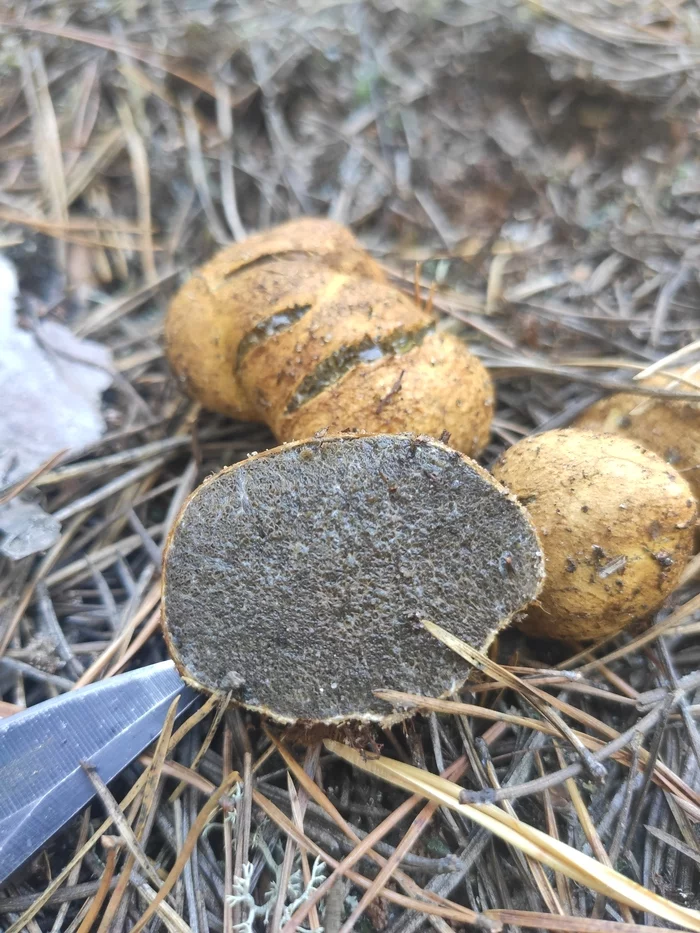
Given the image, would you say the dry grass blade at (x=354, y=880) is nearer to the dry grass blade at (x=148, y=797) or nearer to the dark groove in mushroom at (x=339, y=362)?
the dry grass blade at (x=148, y=797)

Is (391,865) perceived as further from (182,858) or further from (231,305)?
(231,305)

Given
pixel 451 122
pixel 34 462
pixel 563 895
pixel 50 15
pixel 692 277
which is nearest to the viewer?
pixel 563 895

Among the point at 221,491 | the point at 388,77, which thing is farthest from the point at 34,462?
the point at 388,77

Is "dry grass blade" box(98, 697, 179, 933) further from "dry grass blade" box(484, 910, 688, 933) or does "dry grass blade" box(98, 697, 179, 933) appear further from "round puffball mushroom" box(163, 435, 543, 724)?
"dry grass blade" box(484, 910, 688, 933)

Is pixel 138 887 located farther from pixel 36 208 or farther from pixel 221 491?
pixel 36 208

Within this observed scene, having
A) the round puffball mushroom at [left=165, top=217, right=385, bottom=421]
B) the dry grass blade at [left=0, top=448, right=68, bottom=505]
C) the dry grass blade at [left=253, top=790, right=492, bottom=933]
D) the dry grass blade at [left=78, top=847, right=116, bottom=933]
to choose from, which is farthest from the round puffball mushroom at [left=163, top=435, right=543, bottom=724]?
the dry grass blade at [left=0, top=448, right=68, bottom=505]
